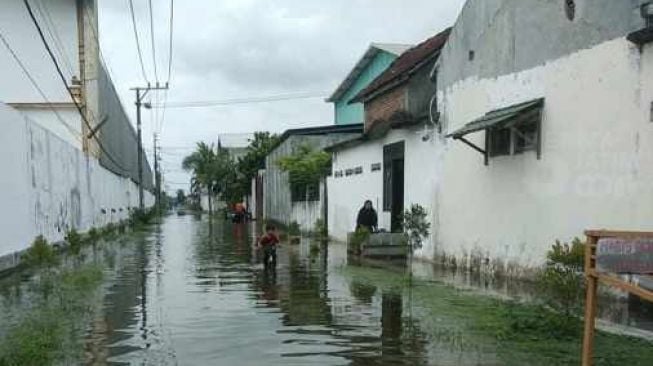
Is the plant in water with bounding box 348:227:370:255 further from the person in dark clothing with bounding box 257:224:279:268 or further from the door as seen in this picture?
the person in dark clothing with bounding box 257:224:279:268

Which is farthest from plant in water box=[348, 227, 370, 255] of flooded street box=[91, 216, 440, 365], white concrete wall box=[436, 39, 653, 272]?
white concrete wall box=[436, 39, 653, 272]

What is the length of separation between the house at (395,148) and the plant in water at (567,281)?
30.2 feet

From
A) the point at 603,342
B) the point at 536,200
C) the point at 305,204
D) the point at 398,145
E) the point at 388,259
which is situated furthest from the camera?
the point at 305,204

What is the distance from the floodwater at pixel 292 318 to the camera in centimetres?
764

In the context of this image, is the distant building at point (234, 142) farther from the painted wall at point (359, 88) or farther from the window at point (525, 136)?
the window at point (525, 136)

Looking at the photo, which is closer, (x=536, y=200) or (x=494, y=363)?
(x=494, y=363)

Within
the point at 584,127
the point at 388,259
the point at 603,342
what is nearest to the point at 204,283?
the point at 388,259

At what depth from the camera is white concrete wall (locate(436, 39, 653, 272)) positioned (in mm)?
10547

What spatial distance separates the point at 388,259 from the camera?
19.1 m

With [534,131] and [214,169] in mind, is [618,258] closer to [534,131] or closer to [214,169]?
[534,131]

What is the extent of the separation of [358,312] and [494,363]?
3459 millimetres

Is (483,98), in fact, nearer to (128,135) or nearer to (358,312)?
(358,312)

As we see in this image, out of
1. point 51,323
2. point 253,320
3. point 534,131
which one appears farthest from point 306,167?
point 51,323

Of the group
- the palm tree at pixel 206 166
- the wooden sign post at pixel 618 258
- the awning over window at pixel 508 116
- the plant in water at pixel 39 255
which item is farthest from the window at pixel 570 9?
the palm tree at pixel 206 166
